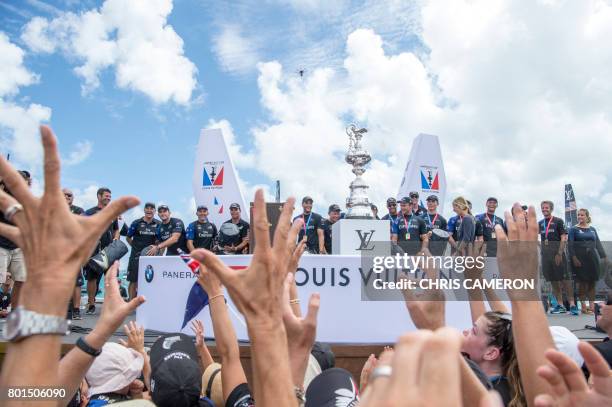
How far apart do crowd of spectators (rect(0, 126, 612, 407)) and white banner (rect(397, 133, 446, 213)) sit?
9.99 m

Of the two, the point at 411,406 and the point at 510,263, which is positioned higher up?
the point at 510,263

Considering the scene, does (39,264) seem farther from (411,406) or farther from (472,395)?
(472,395)

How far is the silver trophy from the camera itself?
8086mm

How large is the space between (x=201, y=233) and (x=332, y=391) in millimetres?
7114

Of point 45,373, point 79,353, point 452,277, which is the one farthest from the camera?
point 452,277

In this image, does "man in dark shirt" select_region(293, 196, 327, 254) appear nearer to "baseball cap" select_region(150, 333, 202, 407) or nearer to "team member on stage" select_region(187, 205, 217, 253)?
"team member on stage" select_region(187, 205, 217, 253)

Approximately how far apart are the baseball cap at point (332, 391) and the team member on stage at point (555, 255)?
780 centimetres

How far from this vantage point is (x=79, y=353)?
1528mm

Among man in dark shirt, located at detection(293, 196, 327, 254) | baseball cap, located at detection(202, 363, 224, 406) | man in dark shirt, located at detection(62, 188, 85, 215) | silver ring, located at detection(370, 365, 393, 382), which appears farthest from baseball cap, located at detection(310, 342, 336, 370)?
man in dark shirt, located at detection(293, 196, 327, 254)

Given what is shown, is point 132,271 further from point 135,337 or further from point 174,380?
point 174,380

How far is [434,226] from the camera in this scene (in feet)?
30.4

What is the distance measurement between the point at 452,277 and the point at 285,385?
4525 mm

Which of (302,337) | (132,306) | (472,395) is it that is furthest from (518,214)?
(132,306)

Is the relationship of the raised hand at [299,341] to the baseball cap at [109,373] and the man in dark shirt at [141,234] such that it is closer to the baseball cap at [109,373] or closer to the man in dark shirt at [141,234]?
the baseball cap at [109,373]
